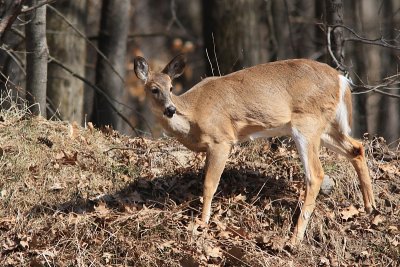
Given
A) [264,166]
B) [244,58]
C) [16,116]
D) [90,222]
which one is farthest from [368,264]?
[244,58]

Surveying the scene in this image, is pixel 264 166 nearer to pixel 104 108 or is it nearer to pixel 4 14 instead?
pixel 4 14

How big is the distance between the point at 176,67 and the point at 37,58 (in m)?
2.51

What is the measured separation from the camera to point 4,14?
10109 mm

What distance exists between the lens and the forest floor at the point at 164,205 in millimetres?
8492

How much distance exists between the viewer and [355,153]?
31.7 ft

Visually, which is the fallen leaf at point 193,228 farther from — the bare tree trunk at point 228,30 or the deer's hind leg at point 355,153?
the bare tree trunk at point 228,30

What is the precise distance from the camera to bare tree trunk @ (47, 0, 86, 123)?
46.5 ft

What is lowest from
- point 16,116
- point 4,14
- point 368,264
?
point 368,264

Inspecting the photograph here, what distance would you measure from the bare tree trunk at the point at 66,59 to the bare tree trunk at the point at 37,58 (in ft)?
6.69

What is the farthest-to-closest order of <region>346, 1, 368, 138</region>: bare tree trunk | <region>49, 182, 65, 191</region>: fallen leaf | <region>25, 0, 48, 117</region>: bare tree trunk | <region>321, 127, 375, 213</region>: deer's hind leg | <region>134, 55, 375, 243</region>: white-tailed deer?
<region>346, 1, 368, 138</region>: bare tree trunk < <region>25, 0, 48, 117</region>: bare tree trunk < <region>49, 182, 65, 191</region>: fallen leaf < <region>321, 127, 375, 213</region>: deer's hind leg < <region>134, 55, 375, 243</region>: white-tailed deer

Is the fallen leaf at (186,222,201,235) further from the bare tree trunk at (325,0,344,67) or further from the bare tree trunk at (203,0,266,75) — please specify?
the bare tree trunk at (203,0,266,75)

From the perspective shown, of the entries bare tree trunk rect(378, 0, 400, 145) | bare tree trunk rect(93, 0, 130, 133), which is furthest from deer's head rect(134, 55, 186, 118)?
bare tree trunk rect(378, 0, 400, 145)

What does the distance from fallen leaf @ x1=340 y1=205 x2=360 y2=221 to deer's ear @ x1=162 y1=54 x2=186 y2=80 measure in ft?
6.98

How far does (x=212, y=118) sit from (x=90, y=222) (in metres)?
1.56
